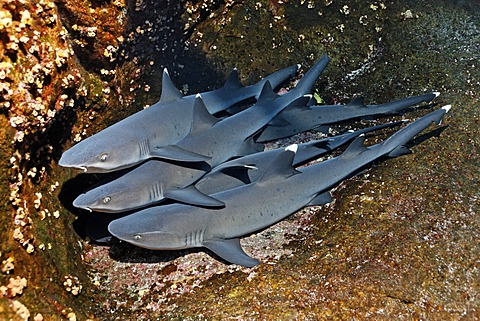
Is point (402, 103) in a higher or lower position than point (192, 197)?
lower

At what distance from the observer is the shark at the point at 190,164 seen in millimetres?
3166

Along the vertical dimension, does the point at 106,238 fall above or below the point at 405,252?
above

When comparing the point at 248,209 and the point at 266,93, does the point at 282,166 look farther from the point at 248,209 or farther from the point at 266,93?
the point at 266,93

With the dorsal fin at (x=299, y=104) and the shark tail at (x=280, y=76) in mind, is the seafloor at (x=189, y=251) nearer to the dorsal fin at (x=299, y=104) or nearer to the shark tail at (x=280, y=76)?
the dorsal fin at (x=299, y=104)

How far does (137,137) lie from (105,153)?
11.8 inches

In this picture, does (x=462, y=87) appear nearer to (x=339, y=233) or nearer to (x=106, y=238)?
(x=339, y=233)

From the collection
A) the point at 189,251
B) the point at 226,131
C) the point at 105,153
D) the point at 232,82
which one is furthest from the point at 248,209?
the point at 232,82

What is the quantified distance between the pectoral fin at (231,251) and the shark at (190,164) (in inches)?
10.7

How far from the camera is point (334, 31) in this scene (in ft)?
17.7

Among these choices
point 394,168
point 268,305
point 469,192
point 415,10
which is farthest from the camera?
point 415,10

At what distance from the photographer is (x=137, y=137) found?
3377 mm

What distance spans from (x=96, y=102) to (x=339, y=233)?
2.23 metres

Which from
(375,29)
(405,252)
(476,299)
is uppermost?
(375,29)

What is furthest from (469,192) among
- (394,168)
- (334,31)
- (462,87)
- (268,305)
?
(334,31)
